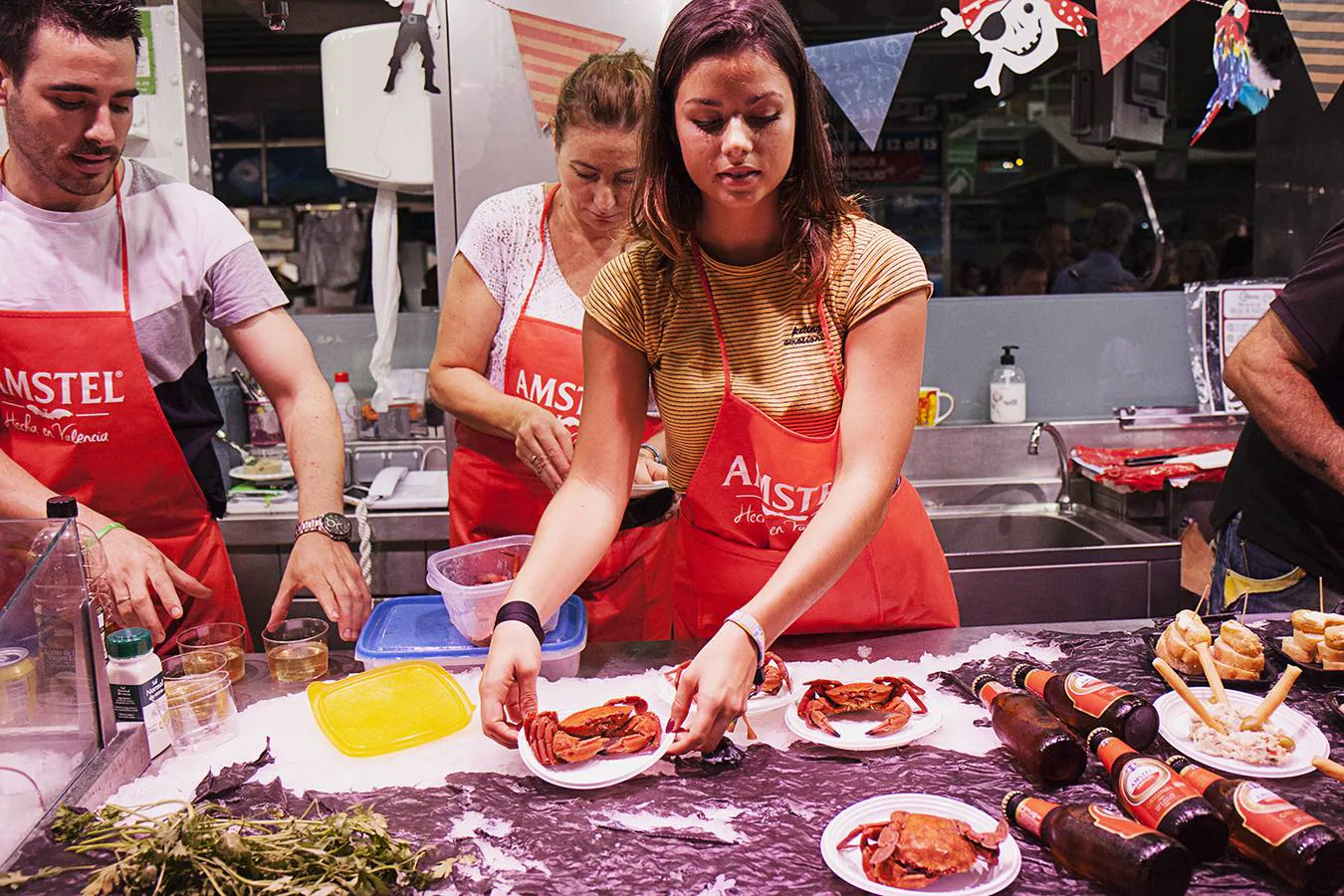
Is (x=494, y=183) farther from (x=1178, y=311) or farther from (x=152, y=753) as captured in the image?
(x=1178, y=311)

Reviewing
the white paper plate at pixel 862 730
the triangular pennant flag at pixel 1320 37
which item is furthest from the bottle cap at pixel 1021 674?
the triangular pennant flag at pixel 1320 37

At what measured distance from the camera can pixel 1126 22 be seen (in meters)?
3.55

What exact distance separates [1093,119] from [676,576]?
3.10 metres

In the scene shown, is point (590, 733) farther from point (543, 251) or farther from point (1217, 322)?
point (1217, 322)

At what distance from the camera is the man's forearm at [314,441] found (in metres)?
2.17

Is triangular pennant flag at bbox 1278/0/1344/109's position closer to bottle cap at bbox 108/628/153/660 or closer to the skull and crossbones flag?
the skull and crossbones flag

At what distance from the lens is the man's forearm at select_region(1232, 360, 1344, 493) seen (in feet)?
7.63

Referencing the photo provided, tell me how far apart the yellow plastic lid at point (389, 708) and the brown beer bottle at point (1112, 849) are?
0.84 metres

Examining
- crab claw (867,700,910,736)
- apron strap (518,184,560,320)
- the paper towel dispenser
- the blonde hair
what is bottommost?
crab claw (867,700,910,736)

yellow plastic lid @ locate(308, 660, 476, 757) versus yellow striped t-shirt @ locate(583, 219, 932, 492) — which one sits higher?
yellow striped t-shirt @ locate(583, 219, 932, 492)

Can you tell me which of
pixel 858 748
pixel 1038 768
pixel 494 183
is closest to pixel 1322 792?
pixel 1038 768

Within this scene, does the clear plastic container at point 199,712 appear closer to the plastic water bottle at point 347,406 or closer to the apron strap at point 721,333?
the apron strap at point 721,333

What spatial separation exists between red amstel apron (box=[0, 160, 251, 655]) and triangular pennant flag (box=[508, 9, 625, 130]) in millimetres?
1616

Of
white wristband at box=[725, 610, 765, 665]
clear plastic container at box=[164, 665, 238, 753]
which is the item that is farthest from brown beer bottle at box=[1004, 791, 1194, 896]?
clear plastic container at box=[164, 665, 238, 753]
